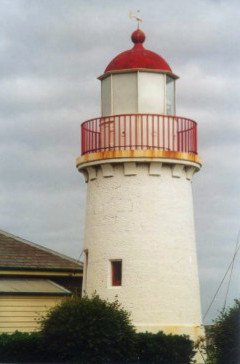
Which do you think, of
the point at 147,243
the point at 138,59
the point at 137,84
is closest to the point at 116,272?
the point at 147,243

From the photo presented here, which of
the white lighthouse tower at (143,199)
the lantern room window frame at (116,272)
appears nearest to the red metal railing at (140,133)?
the white lighthouse tower at (143,199)

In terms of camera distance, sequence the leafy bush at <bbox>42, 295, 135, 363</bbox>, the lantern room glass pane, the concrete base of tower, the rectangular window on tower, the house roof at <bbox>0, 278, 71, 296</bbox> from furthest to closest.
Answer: the house roof at <bbox>0, 278, 71, 296</bbox>, the lantern room glass pane, the rectangular window on tower, the concrete base of tower, the leafy bush at <bbox>42, 295, 135, 363</bbox>

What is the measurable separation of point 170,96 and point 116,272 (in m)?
5.19

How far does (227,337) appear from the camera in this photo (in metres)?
22.4

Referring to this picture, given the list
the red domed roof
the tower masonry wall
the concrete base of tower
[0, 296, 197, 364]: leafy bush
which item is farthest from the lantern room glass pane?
the concrete base of tower

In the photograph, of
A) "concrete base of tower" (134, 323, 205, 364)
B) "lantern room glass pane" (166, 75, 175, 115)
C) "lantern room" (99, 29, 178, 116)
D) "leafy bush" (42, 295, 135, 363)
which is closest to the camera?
"leafy bush" (42, 295, 135, 363)

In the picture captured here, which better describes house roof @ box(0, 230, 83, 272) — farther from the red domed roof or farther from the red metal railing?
the red domed roof

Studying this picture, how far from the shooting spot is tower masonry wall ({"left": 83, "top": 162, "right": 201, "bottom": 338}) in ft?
79.0

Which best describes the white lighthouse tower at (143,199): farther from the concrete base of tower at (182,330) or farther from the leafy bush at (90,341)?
the leafy bush at (90,341)

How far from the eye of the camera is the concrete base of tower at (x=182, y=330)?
78.2 feet

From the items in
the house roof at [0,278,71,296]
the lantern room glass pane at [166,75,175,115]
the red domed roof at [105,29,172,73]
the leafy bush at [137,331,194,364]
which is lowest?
the leafy bush at [137,331,194,364]

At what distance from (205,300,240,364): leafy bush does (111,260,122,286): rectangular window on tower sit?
2936 mm

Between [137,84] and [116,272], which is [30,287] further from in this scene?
[137,84]

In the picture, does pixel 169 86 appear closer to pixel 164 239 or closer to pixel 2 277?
pixel 164 239
